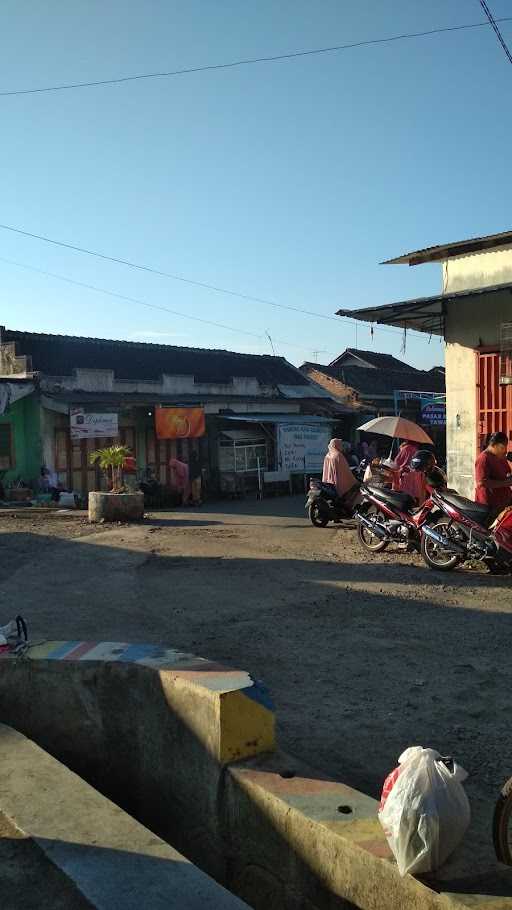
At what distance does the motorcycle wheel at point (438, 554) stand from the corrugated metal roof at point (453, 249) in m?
4.63

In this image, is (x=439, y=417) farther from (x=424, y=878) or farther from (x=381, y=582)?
(x=424, y=878)

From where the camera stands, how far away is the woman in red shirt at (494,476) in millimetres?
9109

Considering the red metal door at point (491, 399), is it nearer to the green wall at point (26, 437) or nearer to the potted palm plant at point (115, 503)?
the potted palm plant at point (115, 503)

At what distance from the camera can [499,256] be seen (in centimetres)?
1151

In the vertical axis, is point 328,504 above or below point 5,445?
below

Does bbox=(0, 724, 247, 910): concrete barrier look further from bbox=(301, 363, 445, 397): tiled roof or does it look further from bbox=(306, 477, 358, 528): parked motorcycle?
bbox=(301, 363, 445, 397): tiled roof

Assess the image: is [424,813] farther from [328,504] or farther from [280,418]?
[280,418]

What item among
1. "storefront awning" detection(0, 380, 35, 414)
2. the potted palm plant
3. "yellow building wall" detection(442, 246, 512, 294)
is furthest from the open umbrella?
"storefront awning" detection(0, 380, 35, 414)

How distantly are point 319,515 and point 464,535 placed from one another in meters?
5.27

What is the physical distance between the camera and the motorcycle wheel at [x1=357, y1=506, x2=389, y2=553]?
10.6 meters

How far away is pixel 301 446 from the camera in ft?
79.8

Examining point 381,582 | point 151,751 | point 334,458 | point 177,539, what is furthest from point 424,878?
point 334,458

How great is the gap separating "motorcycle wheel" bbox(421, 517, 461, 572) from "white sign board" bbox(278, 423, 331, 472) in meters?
14.4

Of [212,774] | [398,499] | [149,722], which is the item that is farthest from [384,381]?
[212,774]
